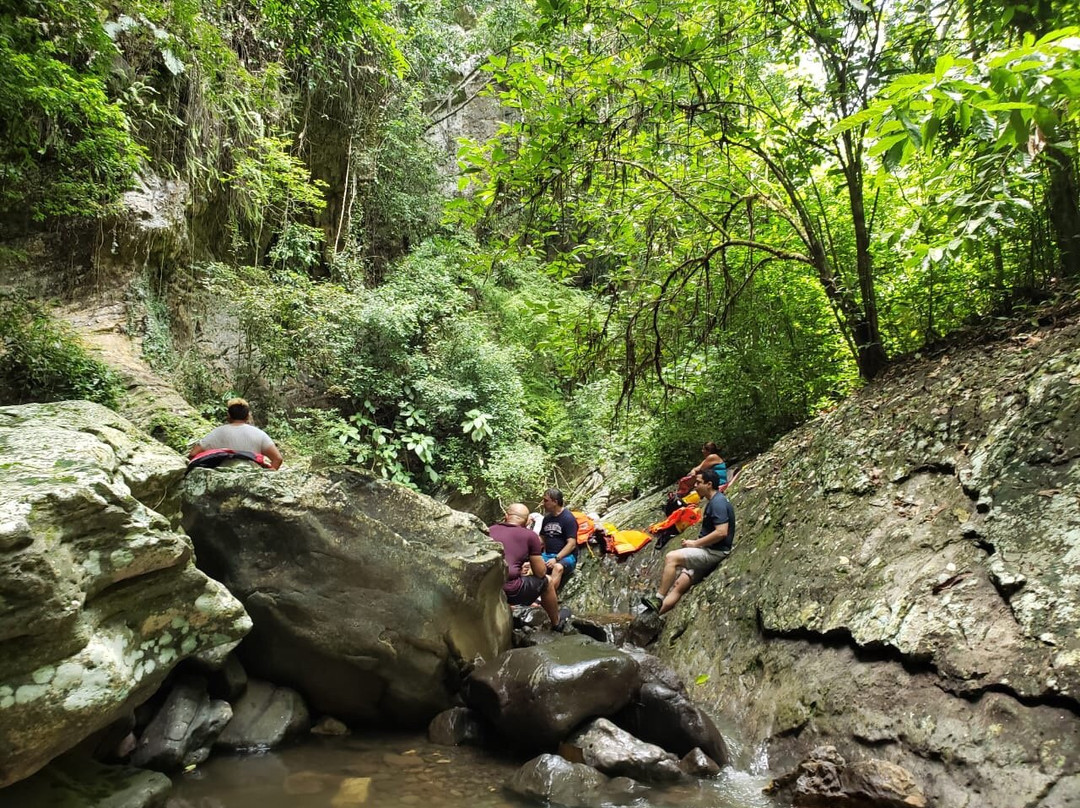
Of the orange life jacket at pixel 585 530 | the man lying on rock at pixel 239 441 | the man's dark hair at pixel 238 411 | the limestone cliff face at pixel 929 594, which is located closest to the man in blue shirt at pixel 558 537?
the orange life jacket at pixel 585 530

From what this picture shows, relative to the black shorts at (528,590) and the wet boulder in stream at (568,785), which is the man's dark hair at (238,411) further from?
the wet boulder in stream at (568,785)

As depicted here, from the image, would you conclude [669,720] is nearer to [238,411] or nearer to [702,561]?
[702,561]

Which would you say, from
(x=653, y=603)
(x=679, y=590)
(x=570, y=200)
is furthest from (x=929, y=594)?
(x=570, y=200)

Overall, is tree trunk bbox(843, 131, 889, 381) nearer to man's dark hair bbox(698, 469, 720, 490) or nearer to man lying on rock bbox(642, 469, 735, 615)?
man's dark hair bbox(698, 469, 720, 490)

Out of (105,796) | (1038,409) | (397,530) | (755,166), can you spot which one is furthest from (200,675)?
(755,166)

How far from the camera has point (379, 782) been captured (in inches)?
157

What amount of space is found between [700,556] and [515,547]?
189cm

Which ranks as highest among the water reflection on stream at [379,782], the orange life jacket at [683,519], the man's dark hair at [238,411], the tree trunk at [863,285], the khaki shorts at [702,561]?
the tree trunk at [863,285]

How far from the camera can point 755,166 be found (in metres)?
7.98

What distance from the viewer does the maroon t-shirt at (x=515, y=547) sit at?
6648 mm

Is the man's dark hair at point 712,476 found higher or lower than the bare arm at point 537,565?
higher

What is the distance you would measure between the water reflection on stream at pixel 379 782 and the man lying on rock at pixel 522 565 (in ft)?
7.40

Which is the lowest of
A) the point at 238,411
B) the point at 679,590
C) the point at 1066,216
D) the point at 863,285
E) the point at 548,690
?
the point at 548,690

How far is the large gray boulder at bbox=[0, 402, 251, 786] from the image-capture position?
9.17 ft
